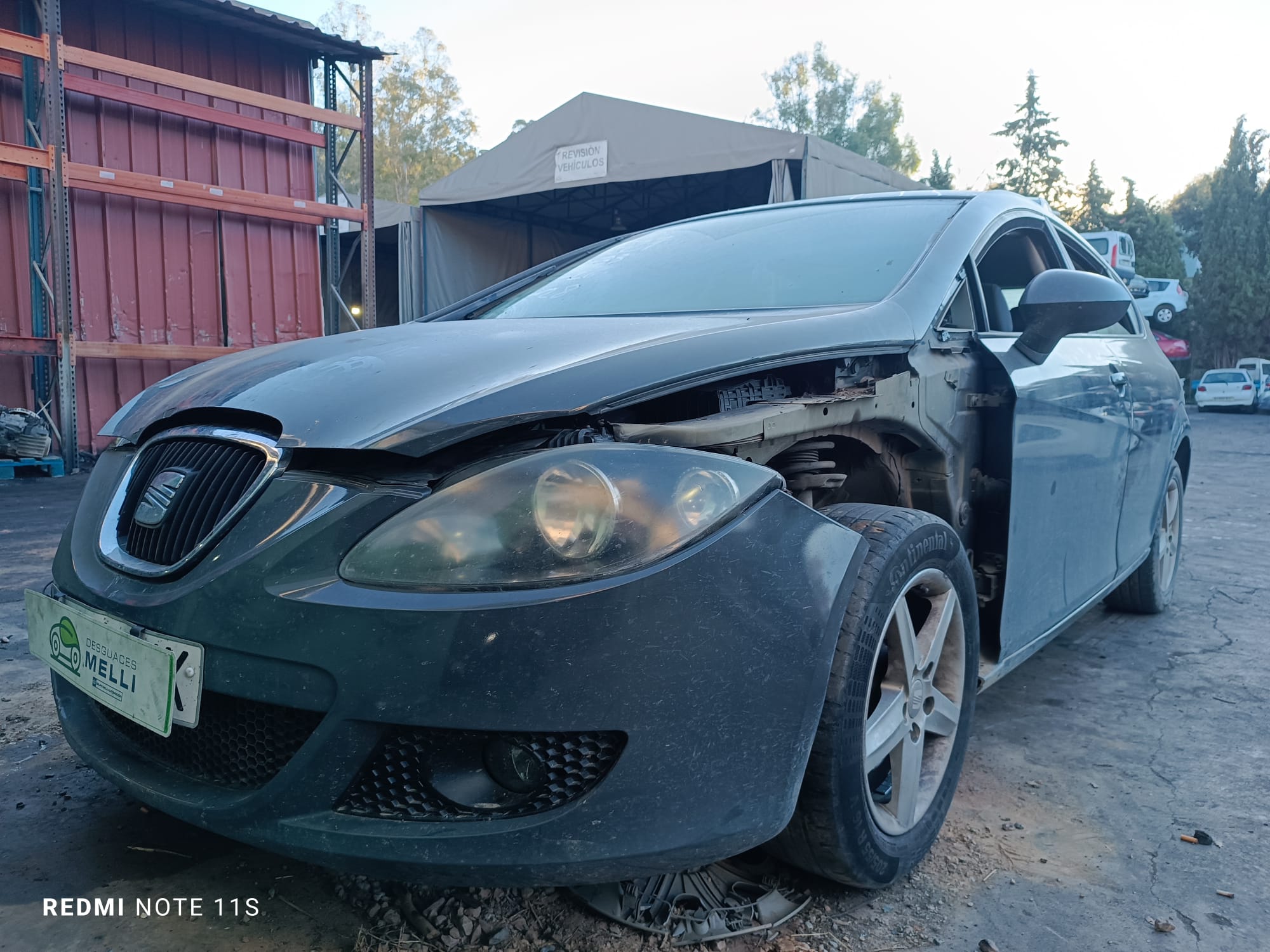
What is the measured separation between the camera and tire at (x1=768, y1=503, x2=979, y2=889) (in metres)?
1.51

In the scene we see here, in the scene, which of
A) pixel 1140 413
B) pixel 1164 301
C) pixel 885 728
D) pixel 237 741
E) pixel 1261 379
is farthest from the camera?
pixel 1164 301

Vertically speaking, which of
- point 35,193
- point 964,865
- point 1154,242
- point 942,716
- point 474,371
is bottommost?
point 964,865

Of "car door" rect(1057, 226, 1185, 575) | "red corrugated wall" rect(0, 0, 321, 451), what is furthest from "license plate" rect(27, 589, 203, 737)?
"red corrugated wall" rect(0, 0, 321, 451)

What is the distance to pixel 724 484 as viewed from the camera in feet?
4.63

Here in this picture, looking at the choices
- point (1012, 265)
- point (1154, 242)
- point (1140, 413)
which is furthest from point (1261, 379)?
point (1012, 265)

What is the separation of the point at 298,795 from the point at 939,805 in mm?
1270

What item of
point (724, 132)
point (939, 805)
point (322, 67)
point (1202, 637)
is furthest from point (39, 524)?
point (724, 132)

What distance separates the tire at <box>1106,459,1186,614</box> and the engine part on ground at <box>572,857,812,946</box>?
2514 mm

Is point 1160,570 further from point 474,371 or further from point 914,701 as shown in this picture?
point 474,371

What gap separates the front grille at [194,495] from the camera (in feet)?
4.76

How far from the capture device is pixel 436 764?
1312 mm

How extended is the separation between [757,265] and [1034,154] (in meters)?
41.2

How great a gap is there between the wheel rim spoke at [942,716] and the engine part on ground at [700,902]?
44 cm

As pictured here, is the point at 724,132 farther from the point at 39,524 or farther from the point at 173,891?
the point at 173,891
